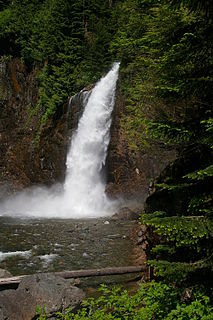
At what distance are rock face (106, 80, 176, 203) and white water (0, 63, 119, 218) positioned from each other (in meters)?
0.60

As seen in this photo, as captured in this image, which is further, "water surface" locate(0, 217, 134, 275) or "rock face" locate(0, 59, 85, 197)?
"rock face" locate(0, 59, 85, 197)

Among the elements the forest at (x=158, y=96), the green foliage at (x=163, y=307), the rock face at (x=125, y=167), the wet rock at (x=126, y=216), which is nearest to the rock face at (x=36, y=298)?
the forest at (x=158, y=96)

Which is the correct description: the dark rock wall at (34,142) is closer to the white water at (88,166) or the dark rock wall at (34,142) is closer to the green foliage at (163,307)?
the white water at (88,166)

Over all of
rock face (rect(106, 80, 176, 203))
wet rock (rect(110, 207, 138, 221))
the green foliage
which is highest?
rock face (rect(106, 80, 176, 203))

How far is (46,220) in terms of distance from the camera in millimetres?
14578

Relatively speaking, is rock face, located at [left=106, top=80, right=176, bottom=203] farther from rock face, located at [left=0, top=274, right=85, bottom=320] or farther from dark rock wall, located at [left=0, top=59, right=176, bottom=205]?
rock face, located at [left=0, top=274, right=85, bottom=320]

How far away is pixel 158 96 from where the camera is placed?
450 cm

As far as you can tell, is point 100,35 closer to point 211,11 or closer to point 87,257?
point 87,257

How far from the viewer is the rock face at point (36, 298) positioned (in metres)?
4.82

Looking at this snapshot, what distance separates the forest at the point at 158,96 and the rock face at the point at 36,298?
9.3 inches

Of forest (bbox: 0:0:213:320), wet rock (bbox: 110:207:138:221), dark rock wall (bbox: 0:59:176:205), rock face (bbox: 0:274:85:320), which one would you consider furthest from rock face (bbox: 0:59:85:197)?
rock face (bbox: 0:274:85:320)

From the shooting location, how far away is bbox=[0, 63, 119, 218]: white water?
17781 millimetres

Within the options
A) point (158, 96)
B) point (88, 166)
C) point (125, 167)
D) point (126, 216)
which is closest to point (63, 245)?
point (126, 216)

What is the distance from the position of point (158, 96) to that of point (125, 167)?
41.3ft
